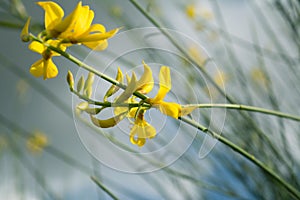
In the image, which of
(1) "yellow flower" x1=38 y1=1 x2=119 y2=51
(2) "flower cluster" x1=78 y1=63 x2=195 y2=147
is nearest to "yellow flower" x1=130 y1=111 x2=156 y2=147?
(2) "flower cluster" x1=78 y1=63 x2=195 y2=147

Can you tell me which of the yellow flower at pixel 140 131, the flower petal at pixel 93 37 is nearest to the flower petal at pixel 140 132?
the yellow flower at pixel 140 131

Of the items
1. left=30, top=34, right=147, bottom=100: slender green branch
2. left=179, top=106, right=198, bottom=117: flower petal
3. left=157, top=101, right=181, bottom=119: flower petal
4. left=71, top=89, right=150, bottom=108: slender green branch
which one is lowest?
left=71, top=89, right=150, bottom=108: slender green branch

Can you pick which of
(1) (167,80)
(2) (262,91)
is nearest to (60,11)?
(1) (167,80)

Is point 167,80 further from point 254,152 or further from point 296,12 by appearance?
point 254,152

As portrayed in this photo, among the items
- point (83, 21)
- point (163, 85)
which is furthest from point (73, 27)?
point (163, 85)

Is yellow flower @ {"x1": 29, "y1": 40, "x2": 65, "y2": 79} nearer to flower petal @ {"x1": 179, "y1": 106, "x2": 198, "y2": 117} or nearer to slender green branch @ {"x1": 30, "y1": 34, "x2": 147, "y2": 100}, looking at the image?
slender green branch @ {"x1": 30, "y1": 34, "x2": 147, "y2": 100}

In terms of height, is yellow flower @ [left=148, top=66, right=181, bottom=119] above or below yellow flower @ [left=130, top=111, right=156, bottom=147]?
above

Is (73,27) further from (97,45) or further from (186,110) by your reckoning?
(186,110)
